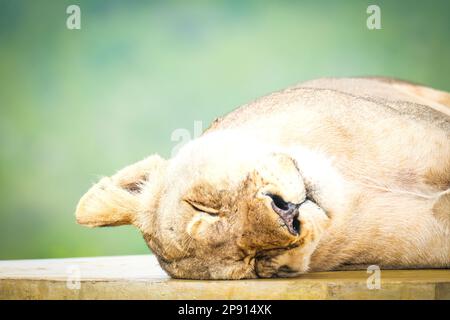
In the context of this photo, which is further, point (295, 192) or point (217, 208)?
point (217, 208)

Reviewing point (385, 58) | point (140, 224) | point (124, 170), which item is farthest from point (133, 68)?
point (140, 224)

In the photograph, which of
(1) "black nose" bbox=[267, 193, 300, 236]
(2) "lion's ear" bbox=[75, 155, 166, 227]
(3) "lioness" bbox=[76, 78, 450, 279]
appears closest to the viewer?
(1) "black nose" bbox=[267, 193, 300, 236]

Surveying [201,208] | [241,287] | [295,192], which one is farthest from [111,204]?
[295,192]

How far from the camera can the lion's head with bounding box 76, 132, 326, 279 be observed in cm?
348

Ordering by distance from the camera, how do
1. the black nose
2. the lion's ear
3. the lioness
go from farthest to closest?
the lion's ear → the lioness → the black nose

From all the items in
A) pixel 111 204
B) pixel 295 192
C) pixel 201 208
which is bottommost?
pixel 111 204

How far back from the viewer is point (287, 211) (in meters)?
3.44

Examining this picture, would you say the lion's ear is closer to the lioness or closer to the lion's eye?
the lioness

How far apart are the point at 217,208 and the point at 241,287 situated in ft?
1.24

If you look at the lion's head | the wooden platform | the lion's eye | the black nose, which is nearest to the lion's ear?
the lion's head

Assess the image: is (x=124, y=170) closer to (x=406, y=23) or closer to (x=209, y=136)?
(x=209, y=136)

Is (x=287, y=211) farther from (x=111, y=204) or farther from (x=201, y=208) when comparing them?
(x=111, y=204)

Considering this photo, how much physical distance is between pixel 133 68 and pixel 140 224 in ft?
12.4

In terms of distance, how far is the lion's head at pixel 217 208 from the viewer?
348 cm
